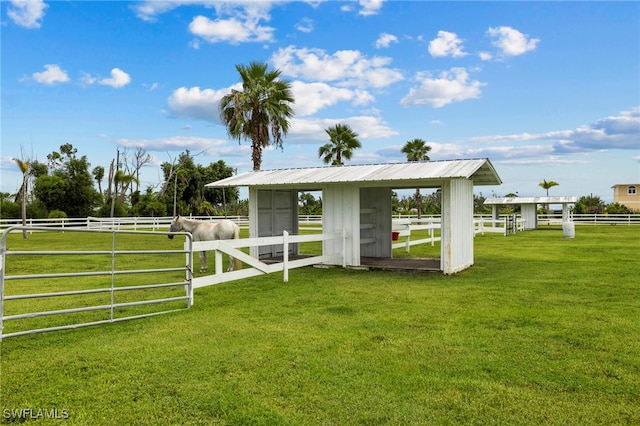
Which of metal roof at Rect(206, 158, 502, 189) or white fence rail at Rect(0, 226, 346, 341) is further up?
metal roof at Rect(206, 158, 502, 189)

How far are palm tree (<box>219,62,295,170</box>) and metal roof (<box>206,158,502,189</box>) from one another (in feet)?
28.4

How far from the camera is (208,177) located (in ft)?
149

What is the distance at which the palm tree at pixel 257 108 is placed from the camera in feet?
72.0

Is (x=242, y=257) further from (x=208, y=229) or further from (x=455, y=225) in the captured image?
(x=455, y=225)

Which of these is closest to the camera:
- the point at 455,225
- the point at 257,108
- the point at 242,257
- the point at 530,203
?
the point at 242,257

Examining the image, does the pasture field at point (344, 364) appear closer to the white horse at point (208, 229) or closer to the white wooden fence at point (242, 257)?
the white wooden fence at point (242, 257)

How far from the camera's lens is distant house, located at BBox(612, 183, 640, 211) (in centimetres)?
5059

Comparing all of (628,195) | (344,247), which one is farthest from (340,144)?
(628,195)

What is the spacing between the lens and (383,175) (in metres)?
11.2

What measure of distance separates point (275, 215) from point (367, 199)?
2.91 m

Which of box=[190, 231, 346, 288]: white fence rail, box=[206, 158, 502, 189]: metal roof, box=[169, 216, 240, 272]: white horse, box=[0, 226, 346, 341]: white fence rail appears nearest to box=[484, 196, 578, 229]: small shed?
box=[206, 158, 502, 189]: metal roof

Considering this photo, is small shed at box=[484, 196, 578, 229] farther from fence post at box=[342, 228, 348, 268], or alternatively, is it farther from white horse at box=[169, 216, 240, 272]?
white horse at box=[169, 216, 240, 272]

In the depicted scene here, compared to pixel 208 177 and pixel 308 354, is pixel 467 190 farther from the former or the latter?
pixel 208 177

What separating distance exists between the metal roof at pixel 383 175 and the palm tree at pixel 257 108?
8.64 metres
